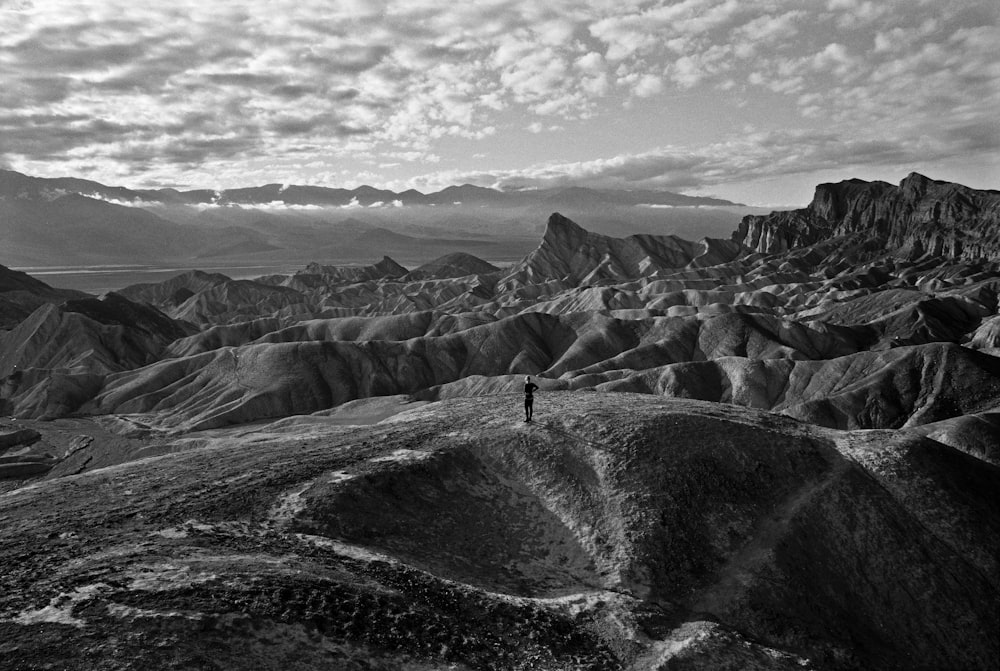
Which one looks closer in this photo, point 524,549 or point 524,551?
point 524,551

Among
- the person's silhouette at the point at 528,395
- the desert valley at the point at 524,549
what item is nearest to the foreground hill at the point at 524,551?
→ the desert valley at the point at 524,549

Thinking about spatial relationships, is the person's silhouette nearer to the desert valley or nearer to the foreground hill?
the desert valley

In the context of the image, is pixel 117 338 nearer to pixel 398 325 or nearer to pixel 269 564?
pixel 398 325

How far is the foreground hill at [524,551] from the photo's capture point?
18047 mm

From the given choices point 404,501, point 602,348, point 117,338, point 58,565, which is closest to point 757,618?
point 404,501

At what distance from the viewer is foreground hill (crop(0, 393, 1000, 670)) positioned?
711 inches

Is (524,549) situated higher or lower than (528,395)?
lower

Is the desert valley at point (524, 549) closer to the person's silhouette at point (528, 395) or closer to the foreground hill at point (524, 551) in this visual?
the foreground hill at point (524, 551)

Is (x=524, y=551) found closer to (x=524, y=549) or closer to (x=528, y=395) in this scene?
(x=524, y=549)

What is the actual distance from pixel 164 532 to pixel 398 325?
151331mm

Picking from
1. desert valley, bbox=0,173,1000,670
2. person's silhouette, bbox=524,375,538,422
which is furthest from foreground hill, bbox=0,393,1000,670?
person's silhouette, bbox=524,375,538,422

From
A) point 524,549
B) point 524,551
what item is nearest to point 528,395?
point 524,549

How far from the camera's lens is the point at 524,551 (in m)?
27.9

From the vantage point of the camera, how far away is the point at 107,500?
27.3 meters
